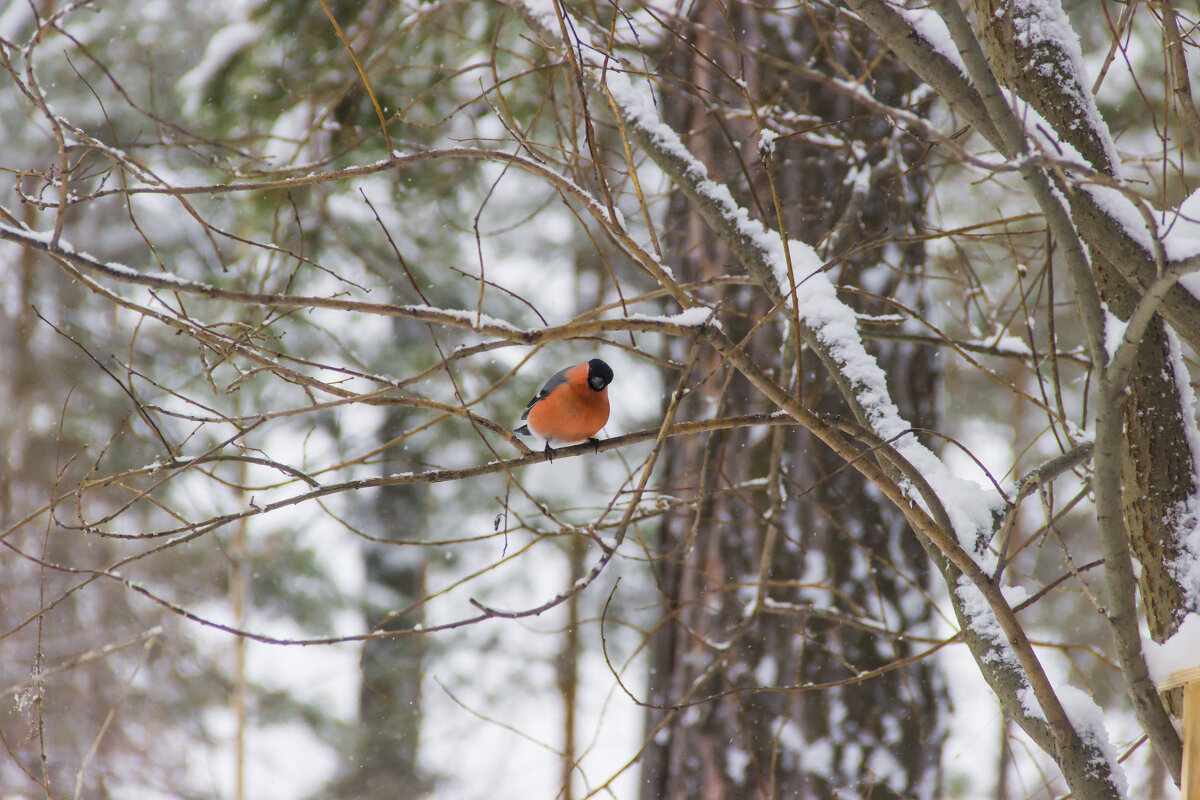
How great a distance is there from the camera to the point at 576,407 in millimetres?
3145

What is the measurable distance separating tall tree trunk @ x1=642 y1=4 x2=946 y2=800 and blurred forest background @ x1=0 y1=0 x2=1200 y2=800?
2 centimetres

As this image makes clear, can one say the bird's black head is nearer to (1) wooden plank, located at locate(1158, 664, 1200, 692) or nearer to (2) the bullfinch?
(2) the bullfinch

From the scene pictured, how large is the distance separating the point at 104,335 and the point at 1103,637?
8.95 metres

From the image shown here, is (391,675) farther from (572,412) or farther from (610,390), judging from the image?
(572,412)

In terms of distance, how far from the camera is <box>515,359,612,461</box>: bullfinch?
124 inches

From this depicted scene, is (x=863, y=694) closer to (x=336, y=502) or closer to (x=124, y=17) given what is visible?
(x=336, y=502)

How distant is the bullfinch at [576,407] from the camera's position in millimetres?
3154

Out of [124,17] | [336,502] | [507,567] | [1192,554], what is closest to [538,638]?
[507,567]

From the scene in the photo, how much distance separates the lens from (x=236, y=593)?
6.74 m

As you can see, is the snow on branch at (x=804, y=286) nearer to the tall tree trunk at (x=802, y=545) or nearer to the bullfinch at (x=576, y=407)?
the tall tree trunk at (x=802, y=545)

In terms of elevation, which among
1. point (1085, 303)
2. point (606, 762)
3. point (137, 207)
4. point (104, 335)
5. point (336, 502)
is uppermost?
point (137, 207)

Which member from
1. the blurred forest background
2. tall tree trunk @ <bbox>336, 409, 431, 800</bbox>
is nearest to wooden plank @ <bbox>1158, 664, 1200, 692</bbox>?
the blurred forest background

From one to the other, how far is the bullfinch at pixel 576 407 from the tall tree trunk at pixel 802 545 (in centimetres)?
41

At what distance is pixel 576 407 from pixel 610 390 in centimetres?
369
